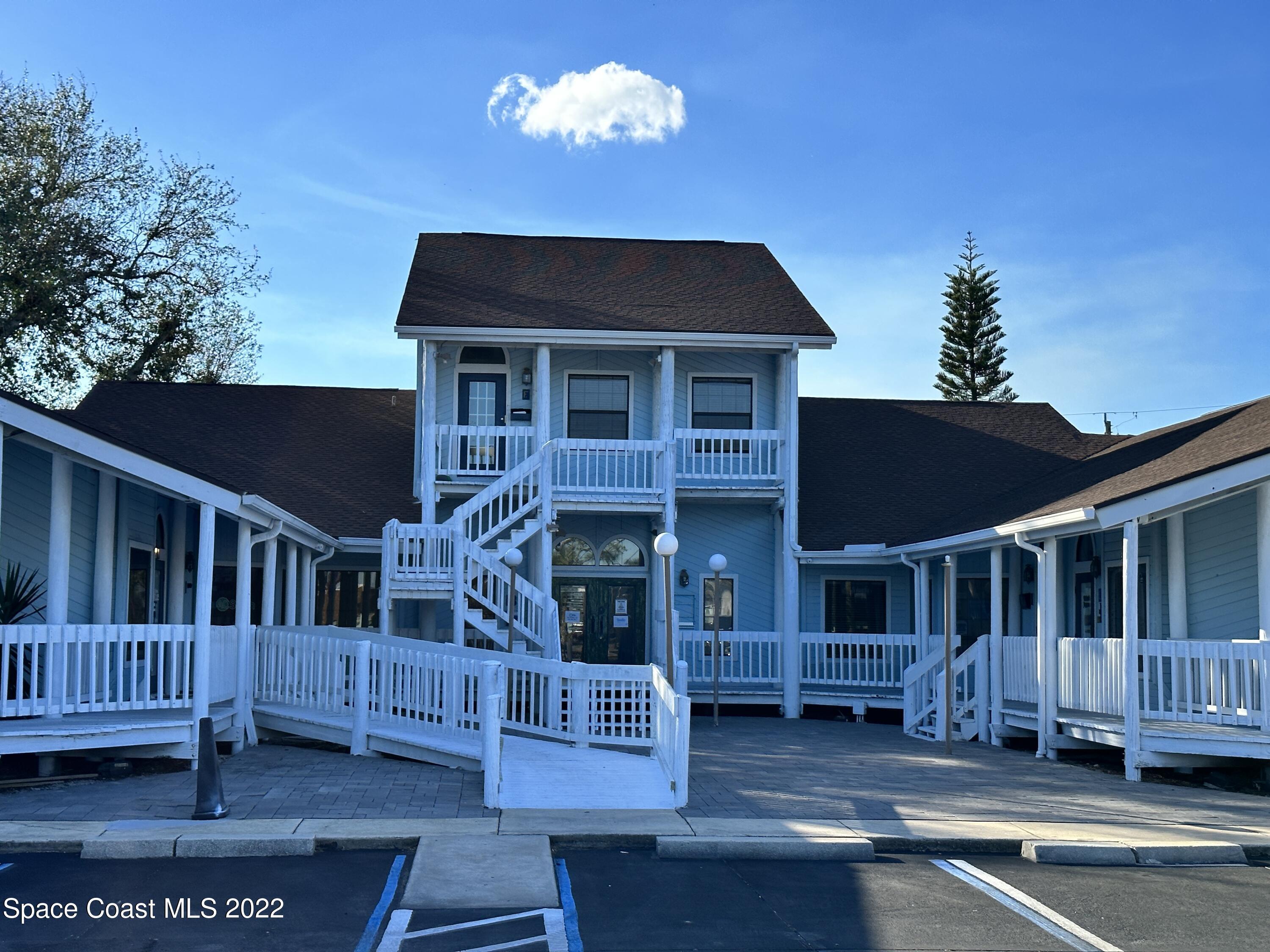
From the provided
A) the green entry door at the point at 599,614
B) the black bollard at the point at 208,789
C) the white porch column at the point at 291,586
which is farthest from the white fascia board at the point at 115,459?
the green entry door at the point at 599,614

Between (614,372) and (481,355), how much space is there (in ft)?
8.32

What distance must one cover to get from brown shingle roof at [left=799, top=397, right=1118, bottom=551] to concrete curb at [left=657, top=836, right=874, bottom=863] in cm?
1160

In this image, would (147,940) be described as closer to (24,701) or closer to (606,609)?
(24,701)

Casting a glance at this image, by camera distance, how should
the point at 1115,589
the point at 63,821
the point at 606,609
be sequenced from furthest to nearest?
the point at 606,609
the point at 1115,589
the point at 63,821

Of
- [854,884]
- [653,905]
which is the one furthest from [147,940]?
[854,884]

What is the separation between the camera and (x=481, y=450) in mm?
21438

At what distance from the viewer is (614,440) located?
68.5 feet

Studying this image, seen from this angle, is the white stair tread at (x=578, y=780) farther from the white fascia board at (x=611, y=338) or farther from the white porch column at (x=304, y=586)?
the white fascia board at (x=611, y=338)

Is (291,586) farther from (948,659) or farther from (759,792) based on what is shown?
(948,659)

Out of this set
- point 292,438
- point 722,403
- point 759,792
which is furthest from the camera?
point 292,438

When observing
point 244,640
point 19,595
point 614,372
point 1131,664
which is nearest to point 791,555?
point 614,372

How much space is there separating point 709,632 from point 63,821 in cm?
1328

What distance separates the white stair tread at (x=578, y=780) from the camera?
11.3 meters

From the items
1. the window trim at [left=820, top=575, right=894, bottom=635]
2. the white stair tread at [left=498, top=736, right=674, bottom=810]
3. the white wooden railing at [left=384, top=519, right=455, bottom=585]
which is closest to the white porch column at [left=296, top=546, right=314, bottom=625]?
the white wooden railing at [left=384, top=519, right=455, bottom=585]
